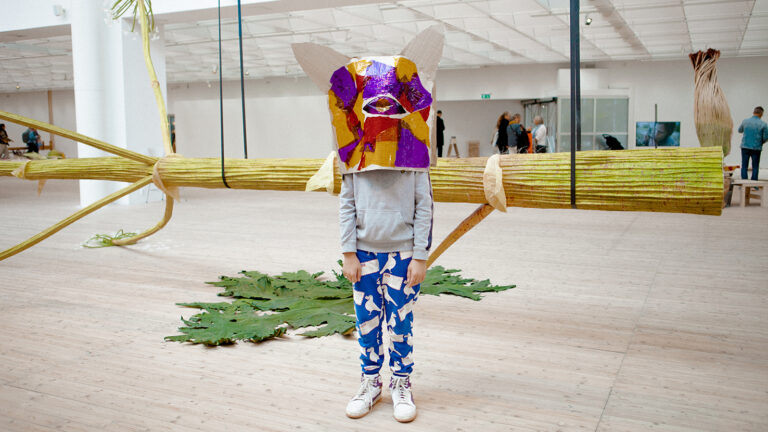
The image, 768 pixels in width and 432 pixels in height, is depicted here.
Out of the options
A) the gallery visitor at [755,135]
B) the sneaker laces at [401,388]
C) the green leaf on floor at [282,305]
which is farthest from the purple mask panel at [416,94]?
the gallery visitor at [755,135]

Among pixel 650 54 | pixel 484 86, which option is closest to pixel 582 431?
pixel 650 54

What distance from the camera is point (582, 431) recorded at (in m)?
1.93

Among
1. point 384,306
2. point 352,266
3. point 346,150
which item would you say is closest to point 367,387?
point 384,306

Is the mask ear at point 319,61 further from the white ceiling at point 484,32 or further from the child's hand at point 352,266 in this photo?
the white ceiling at point 484,32

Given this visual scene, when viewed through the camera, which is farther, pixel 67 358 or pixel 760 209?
pixel 760 209

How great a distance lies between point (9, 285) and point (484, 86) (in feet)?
52.3

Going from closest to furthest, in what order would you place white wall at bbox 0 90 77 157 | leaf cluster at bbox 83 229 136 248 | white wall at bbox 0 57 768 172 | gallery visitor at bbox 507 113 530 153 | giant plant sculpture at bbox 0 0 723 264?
giant plant sculpture at bbox 0 0 723 264 → leaf cluster at bbox 83 229 136 248 → gallery visitor at bbox 507 113 530 153 → white wall at bbox 0 57 768 172 → white wall at bbox 0 90 77 157

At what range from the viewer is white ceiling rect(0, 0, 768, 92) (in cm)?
1015

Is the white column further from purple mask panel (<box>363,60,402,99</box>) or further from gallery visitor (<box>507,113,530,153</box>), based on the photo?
purple mask panel (<box>363,60,402,99</box>)

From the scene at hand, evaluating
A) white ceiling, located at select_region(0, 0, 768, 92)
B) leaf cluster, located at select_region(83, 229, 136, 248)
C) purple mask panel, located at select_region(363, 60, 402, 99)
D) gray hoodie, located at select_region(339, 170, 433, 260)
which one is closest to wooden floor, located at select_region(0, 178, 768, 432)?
leaf cluster, located at select_region(83, 229, 136, 248)

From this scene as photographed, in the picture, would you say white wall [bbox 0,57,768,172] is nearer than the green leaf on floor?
No

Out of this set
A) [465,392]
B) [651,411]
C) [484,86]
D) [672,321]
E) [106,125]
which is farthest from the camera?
[484,86]

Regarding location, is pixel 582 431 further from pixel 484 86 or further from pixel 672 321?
pixel 484 86

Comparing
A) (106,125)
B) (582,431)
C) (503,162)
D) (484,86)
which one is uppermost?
(484,86)
